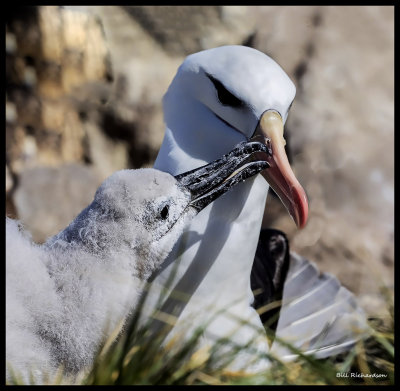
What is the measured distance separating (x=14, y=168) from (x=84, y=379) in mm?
3504

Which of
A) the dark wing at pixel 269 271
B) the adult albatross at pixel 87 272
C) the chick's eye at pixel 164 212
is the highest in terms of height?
the chick's eye at pixel 164 212

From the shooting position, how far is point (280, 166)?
2229 millimetres

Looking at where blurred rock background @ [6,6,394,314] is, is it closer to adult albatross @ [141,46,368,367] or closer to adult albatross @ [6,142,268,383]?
adult albatross @ [141,46,368,367]

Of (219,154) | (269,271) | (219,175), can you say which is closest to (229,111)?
(219,154)

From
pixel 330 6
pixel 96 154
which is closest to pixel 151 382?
pixel 96 154

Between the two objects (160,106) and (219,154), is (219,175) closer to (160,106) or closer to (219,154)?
(219,154)

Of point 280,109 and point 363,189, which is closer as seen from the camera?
point 280,109

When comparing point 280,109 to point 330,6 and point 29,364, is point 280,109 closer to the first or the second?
point 29,364

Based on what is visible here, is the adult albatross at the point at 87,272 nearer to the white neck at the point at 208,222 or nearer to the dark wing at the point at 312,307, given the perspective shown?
the white neck at the point at 208,222

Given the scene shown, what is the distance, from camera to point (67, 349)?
1.86 meters

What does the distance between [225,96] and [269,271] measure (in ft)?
4.14

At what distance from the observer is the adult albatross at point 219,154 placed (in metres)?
2.25

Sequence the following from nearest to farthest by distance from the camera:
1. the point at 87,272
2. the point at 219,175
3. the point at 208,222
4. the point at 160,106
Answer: the point at 87,272 < the point at 219,175 < the point at 208,222 < the point at 160,106

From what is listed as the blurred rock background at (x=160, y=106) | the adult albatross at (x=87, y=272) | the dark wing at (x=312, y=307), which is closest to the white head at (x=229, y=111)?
the adult albatross at (x=87, y=272)
